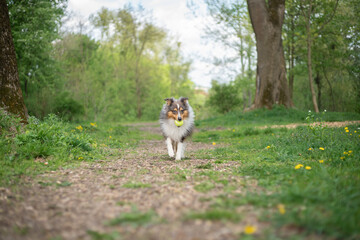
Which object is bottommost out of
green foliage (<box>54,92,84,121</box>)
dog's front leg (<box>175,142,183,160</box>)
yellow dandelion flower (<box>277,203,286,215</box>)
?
yellow dandelion flower (<box>277,203,286,215</box>)

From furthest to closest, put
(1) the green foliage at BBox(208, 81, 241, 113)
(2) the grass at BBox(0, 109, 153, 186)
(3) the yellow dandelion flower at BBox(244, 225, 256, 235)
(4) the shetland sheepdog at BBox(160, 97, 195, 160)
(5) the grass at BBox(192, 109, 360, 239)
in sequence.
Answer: (1) the green foliage at BBox(208, 81, 241, 113)
(4) the shetland sheepdog at BBox(160, 97, 195, 160)
(2) the grass at BBox(0, 109, 153, 186)
(5) the grass at BBox(192, 109, 360, 239)
(3) the yellow dandelion flower at BBox(244, 225, 256, 235)

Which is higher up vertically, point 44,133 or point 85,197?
point 44,133

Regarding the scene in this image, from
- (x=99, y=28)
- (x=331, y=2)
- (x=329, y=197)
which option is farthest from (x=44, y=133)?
(x=99, y=28)

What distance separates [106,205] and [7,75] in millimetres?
6107

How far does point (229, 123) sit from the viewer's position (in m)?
16.0

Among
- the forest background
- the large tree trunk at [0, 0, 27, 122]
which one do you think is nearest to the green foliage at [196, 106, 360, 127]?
the forest background

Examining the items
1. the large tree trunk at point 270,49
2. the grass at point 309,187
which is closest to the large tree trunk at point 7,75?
the grass at point 309,187

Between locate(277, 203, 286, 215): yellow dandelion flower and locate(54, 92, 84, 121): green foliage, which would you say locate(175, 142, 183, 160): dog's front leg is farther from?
locate(54, 92, 84, 121): green foliage

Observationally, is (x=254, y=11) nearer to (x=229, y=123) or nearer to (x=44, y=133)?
(x=229, y=123)

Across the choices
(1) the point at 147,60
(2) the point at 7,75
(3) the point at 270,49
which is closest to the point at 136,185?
(2) the point at 7,75

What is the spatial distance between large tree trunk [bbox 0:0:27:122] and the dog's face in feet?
13.4

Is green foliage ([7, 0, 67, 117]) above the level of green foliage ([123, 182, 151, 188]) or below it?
above

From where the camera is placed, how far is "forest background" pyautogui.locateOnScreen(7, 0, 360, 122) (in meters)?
15.2

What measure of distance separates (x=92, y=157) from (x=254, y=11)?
46.7ft
